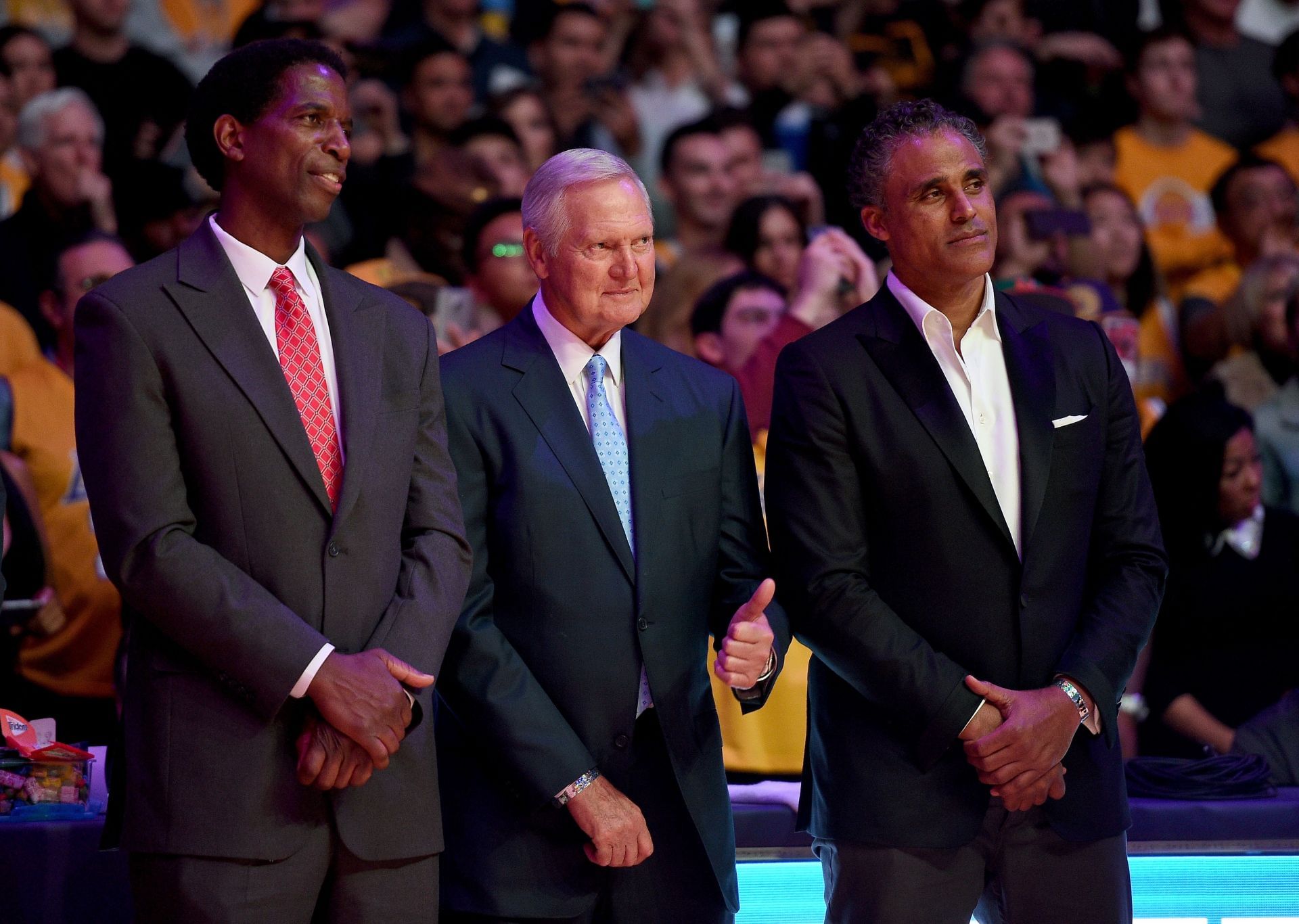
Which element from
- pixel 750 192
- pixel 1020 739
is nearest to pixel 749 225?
pixel 750 192

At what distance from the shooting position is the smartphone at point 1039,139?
19.1 feet

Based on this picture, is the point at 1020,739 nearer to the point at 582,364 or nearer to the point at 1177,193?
the point at 582,364

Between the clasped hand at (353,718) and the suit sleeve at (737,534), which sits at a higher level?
the suit sleeve at (737,534)

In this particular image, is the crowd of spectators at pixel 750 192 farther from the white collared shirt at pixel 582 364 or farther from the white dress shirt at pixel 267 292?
the white dress shirt at pixel 267 292

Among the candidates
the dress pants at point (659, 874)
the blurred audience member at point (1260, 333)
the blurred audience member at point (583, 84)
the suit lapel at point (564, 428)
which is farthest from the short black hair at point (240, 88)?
the blurred audience member at point (1260, 333)

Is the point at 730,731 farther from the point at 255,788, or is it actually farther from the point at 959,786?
the point at 255,788

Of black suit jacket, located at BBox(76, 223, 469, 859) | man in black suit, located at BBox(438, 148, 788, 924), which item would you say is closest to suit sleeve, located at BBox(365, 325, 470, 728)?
black suit jacket, located at BBox(76, 223, 469, 859)

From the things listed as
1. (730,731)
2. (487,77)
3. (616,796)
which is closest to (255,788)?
(616,796)

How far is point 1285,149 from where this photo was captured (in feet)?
21.1

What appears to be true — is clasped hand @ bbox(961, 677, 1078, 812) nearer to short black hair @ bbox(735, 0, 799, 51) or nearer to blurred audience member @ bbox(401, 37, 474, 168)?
blurred audience member @ bbox(401, 37, 474, 168)

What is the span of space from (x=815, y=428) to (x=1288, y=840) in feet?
3.87

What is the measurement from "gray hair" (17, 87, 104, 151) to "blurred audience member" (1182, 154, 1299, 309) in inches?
160

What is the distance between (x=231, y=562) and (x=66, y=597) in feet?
7.48

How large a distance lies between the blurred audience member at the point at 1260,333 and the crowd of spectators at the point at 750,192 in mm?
10
